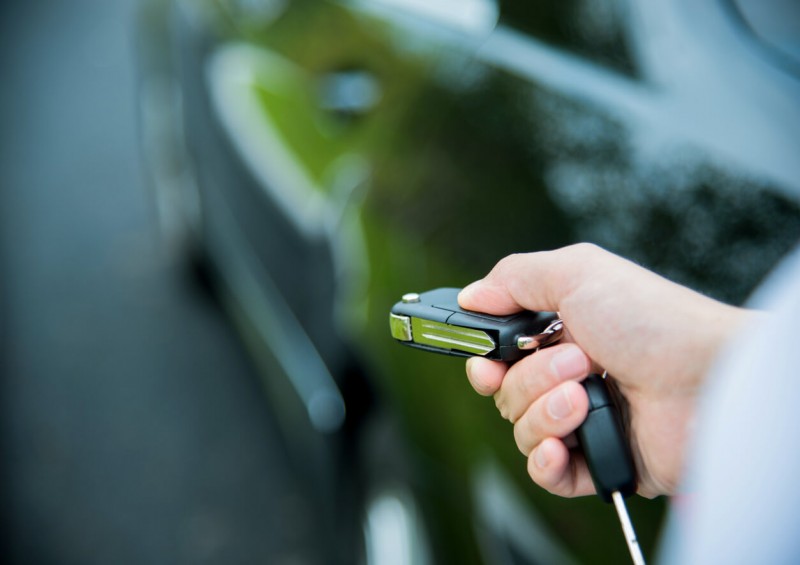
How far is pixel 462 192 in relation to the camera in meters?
1.46

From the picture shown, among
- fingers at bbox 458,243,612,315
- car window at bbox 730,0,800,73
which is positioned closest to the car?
car window at bbox 730,0,800,73

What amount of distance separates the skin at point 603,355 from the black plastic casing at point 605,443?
0.04 feet

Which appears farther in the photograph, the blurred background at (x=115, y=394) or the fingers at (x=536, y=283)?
the blurred background at (x=115, y=394)

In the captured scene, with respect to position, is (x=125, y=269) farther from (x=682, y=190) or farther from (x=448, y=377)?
(x=682, y=190)

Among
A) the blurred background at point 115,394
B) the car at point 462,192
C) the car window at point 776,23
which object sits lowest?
the blurred background at point 115,394

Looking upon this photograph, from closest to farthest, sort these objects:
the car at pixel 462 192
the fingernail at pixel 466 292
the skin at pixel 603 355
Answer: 1. the skin at pixel 603 355
2. the fingernail at pixel 466 292
3. the car at pixel 462 192

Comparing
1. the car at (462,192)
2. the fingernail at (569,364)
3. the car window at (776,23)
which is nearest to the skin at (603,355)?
the fingernail at (569,364)

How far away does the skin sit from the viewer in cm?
80

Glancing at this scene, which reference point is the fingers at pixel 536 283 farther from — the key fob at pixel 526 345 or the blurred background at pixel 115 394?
the blurred background at pixel 115 394

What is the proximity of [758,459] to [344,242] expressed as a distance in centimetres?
154

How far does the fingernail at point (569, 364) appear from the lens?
0.83 meters

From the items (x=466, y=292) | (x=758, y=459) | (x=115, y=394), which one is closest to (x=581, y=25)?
(x=466, y=292)

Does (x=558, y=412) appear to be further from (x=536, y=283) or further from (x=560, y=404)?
(x=536, y=283)

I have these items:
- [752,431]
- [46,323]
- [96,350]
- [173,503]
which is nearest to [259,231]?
[173,503]
